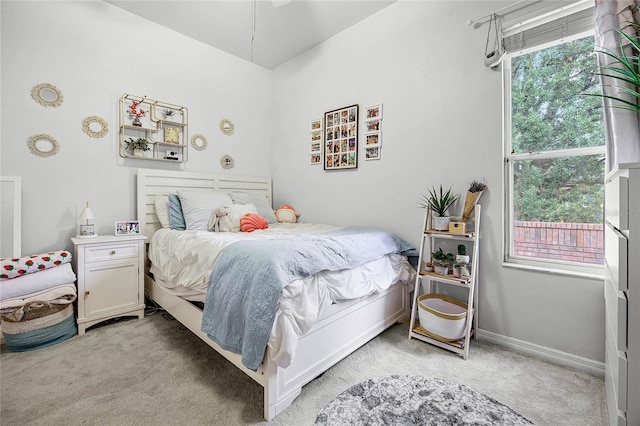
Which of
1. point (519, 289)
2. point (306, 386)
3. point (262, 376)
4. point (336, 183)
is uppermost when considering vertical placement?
point (336, 183)

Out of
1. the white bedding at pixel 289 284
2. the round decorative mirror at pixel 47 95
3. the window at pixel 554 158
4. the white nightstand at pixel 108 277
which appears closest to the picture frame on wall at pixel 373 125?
the window at pixel 554 158

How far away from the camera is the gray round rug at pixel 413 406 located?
1.30 metres

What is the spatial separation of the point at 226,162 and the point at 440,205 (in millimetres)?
2529

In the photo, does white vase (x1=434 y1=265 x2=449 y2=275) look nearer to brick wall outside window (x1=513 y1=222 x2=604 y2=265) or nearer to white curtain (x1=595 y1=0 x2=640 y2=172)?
brick wall outside window (x1=513 y1=222 x2=604 y2=265)

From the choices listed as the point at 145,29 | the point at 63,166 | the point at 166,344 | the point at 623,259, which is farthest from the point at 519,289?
the point at 145,29

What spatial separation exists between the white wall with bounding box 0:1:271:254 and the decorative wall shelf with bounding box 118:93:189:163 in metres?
0.08

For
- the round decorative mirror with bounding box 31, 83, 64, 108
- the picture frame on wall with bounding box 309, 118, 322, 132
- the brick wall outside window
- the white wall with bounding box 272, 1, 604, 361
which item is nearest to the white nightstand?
the round decorative mirror with bounding box 31, 83, 64, 108

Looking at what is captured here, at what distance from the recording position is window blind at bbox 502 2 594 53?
176cm

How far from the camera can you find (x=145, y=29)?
285cm

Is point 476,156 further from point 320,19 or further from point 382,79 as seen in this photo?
point 320,19

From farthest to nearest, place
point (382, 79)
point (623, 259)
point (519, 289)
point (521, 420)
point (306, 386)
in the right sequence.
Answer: point (382, 79)
point (519, 289)
point (306, 386)
point (521, 420)
point (623, 259)

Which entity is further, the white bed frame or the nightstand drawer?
the nightstand drawer

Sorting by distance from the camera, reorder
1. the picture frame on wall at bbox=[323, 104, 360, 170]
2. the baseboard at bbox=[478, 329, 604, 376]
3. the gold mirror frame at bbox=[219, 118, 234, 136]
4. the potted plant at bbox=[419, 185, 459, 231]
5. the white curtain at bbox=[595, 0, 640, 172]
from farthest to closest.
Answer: the gold mirror frame at bbox=[219, 118, 234, 136]
the picture frame on wall at bbox=[323, 104, 360, 170]
the potted plant at bbox=[419, 185, 459, 231]
the baseboard at bbox=[478, 329, 604, 376]
the white curtain at bbox=[595, 0, 640, 172]

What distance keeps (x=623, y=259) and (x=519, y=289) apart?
1214 millimetres
